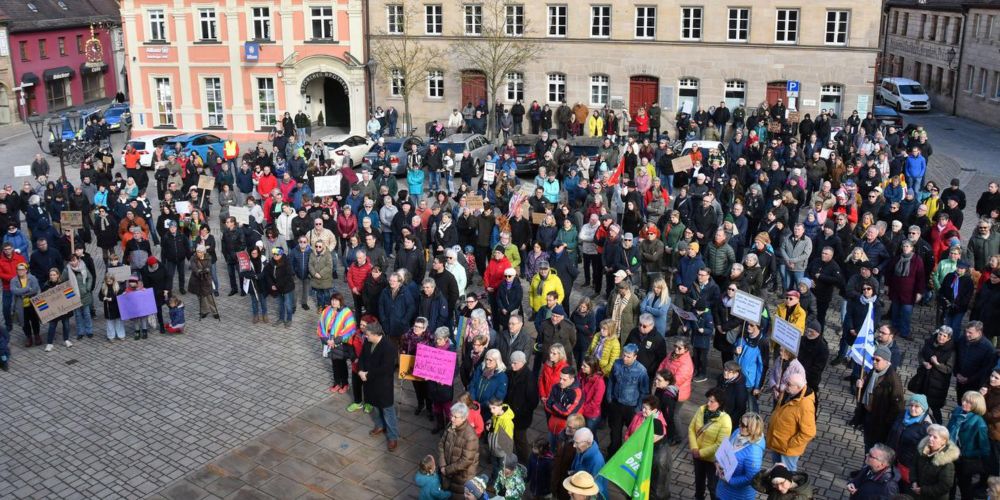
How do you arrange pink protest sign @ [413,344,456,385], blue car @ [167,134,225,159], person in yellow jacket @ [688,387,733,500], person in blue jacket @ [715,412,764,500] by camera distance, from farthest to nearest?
blue car @ [167,134,225,159] → pink protest sign @ [413,344,456,385] → person in yellow jacket @ [688,387,733,500] → person in blue jacket @ [715,412,764,500]

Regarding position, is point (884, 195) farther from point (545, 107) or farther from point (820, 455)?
point (545, 107)

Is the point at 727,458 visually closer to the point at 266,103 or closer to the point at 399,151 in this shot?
the point at 399,151

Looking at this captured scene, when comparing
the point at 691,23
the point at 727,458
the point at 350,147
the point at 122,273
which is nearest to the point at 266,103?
the point at 350,147

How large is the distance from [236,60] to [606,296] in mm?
27893

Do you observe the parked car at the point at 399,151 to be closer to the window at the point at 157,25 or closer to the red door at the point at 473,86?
the red door at the point at 473,86

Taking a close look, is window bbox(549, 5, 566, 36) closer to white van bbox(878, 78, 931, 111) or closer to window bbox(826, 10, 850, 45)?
window bbox(826, 10, 850, 45)

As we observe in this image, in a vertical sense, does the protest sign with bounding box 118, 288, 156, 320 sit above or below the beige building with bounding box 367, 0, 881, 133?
below

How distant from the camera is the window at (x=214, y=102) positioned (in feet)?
139

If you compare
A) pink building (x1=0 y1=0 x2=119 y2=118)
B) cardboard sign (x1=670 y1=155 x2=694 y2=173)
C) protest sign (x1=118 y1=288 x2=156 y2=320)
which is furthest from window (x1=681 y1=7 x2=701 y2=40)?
pink building (x1=0 y1=0 x2=119 y2=118)

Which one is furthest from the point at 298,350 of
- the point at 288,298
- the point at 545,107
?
the point at 545,107

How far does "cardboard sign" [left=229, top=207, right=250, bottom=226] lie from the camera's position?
19.7m

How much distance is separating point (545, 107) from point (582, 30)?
3.67 m

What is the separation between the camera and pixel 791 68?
3762 cm

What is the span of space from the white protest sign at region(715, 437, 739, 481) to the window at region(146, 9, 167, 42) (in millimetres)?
38015
